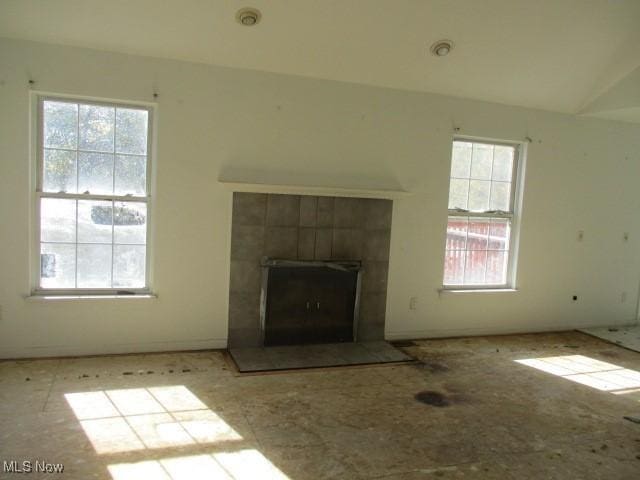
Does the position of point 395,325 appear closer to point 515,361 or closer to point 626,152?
point 515,361

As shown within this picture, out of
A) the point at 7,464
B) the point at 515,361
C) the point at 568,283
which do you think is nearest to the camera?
the point at 7,464

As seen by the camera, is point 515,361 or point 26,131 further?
point 515,361

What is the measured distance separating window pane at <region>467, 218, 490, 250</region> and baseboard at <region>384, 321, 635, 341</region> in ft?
2.73

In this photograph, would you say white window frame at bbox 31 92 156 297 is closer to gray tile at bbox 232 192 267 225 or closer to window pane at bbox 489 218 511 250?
gray tile at bbox 232 192 267 225

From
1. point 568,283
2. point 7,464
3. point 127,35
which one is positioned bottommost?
point 7,464

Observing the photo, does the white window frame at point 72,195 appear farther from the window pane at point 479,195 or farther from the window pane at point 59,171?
the window pane at point 479,195

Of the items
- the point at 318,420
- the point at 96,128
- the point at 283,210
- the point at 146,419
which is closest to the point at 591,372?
the point at 318,420

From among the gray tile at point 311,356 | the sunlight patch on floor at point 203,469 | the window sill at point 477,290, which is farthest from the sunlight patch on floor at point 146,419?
the window sill at point 477,290

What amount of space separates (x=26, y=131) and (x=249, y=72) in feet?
5.53

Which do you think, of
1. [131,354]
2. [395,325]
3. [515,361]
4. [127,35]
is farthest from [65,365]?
[515,361]

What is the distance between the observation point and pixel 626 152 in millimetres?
5453

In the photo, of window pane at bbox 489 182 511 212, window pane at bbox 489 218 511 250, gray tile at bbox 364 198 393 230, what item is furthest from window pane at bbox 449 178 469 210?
gray tile at bbox 364 198 393 230

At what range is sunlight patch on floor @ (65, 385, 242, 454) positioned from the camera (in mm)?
2660

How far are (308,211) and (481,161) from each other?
6.18 ft
